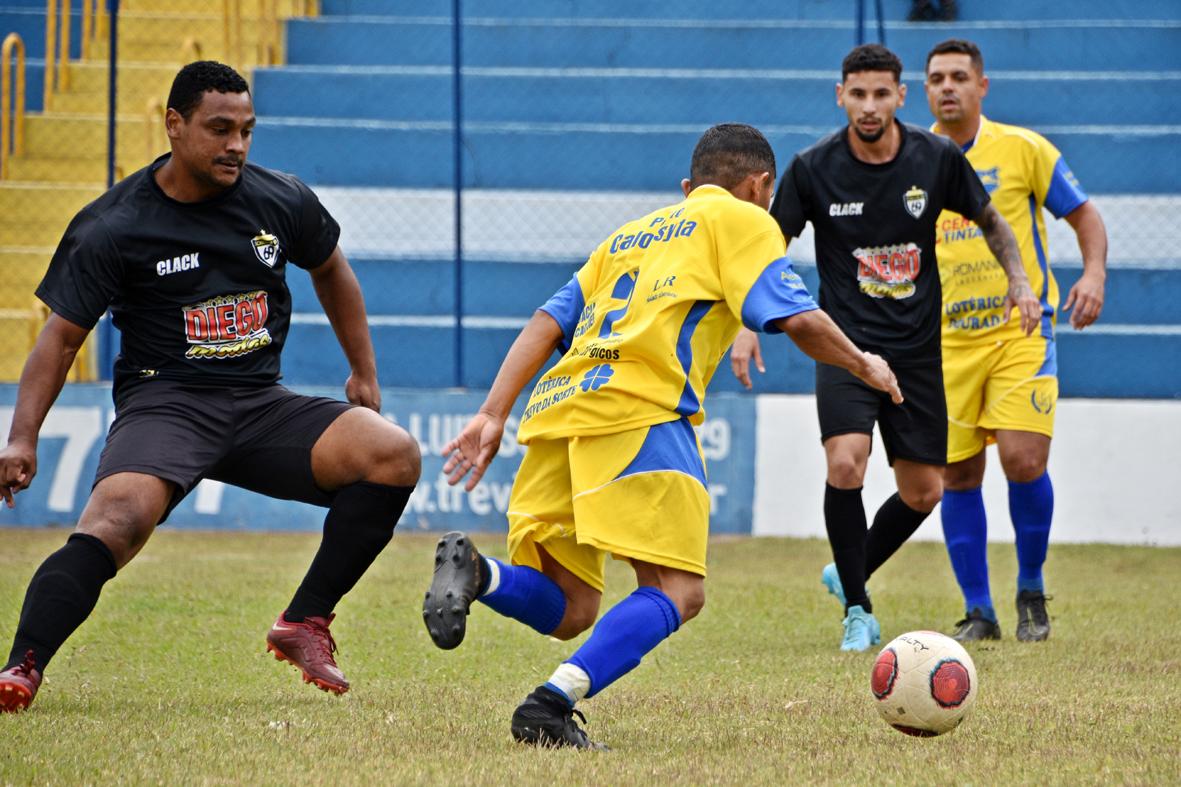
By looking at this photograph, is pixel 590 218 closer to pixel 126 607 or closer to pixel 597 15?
pixel 597 15

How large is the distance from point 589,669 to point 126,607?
3887 mm

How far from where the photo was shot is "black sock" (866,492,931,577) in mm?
7098

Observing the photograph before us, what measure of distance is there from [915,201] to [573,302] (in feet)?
7.69

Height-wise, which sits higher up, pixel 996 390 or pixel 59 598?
pixel 996 390

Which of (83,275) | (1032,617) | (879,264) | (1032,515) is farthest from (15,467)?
(1032,515)

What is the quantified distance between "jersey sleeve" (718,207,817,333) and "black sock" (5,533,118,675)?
1.96 m

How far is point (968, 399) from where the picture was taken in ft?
23.7

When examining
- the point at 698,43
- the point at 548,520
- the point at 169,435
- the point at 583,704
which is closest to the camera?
the point at 548,520

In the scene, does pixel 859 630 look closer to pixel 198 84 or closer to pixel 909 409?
pixel 909 409

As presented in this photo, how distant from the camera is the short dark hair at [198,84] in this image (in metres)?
5.09

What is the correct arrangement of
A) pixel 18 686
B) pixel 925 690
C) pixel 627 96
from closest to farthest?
pixel 925 690, pixel 18 686, pixel 627 96

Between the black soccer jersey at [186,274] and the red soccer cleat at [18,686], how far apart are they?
39.5 inches

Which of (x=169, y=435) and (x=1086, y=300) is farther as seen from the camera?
(x=1086, y=300)

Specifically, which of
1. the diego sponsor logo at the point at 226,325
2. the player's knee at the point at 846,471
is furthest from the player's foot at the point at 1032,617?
the diego sponsor logo at the point at 226,325
